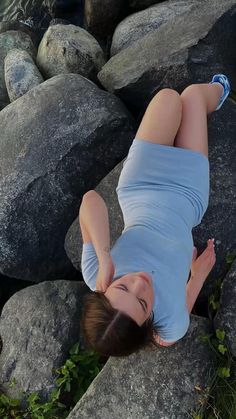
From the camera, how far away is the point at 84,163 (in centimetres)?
347

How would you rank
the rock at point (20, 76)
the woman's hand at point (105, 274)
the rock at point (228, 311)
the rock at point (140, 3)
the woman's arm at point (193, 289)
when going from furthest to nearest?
1. the rock at point (140, 3)
2. the rock at point (20, 76)
3. the rock at point (228, 311)
4. the woman's arm at point (193, 289)
5. the woman's hand at point (105, 274)

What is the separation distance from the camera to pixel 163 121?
283 centimetres

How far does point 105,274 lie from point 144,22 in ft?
9.31

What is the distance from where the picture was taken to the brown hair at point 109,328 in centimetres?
217

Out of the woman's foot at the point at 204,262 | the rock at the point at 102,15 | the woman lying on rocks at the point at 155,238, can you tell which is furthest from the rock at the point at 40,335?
the rock at the point at 102,15

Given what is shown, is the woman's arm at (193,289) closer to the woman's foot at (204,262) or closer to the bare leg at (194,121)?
the woman's foot at (204,262)

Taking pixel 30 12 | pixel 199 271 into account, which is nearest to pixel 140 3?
pixel 30 12

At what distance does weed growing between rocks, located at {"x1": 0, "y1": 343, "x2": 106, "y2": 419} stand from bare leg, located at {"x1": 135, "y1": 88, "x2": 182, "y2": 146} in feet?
4.92

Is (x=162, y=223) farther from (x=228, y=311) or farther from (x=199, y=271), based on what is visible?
(x=228, y=311)

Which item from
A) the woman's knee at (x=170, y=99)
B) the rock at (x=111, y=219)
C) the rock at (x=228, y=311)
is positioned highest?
the woman's knee at (x=170, y=99)

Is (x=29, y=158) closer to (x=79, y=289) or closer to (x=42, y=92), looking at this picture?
(x=42, y=92)

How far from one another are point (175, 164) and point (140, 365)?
124cm

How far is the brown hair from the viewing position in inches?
85.4

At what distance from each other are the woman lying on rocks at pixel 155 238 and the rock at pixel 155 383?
0.25 meters
